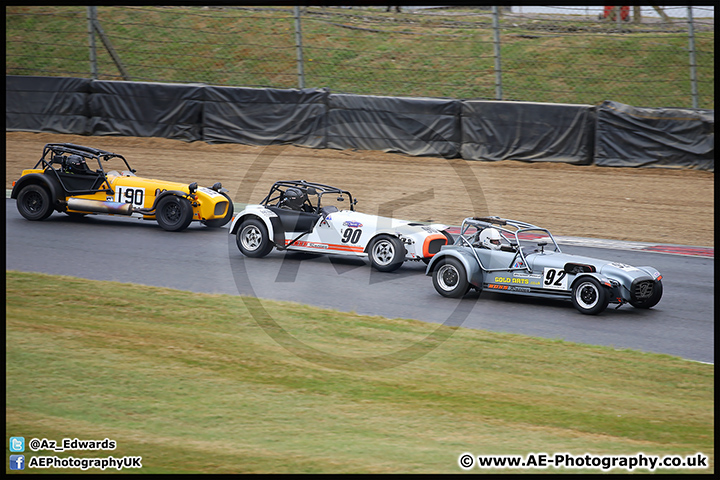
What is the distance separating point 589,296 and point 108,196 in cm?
842

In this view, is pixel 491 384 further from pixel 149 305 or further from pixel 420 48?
pixel 420 48

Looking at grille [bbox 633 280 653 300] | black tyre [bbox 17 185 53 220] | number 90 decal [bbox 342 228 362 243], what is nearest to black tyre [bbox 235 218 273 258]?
number 90 decal [bbox 342 228 362 243]

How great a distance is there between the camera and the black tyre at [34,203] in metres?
13.2

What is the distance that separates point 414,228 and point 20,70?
2054 cm

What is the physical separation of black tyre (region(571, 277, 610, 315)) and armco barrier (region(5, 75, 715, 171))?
9359 mm

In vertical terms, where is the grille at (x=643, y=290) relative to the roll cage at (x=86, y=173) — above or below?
below

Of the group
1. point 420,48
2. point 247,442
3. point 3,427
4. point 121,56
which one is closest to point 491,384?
point 247,442

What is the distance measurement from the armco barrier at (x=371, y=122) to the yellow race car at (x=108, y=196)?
678cm

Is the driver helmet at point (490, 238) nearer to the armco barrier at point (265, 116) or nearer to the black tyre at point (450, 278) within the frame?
the black tyre at point (450, 278)

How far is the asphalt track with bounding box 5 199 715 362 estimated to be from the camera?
8.56 meters

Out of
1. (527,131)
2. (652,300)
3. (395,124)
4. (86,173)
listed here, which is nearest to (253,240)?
(86,173)

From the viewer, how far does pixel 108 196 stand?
13125mm

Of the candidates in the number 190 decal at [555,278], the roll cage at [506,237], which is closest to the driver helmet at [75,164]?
the roll cage at [506,237]

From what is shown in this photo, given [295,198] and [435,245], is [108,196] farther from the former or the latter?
[435,245]
